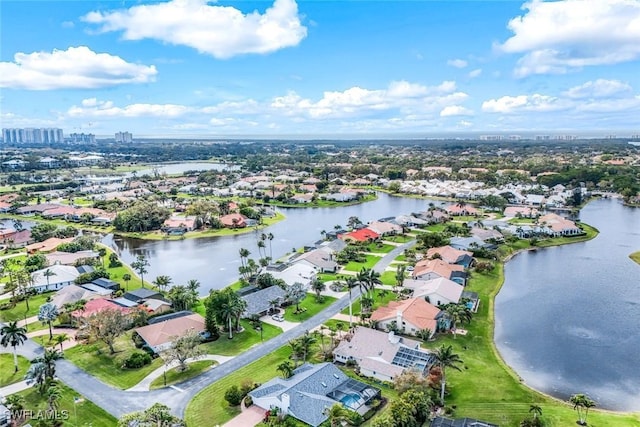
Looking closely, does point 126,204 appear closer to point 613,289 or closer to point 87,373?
point 87,373

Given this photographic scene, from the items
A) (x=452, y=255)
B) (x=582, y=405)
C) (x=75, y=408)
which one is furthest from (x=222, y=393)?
(x=452, y=255)

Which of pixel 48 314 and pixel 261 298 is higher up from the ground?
pixel 48 314

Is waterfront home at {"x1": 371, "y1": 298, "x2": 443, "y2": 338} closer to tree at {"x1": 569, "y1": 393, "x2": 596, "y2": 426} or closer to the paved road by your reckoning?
the paved road

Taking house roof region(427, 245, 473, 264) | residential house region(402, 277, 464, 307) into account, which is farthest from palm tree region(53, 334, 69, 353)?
house roof region(427, 245, 473, 264)

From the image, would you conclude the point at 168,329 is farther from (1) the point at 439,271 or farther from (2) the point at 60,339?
(1) the point at 439,271

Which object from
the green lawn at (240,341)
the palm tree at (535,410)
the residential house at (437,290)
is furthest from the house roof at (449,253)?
the palm tree at (535,410)

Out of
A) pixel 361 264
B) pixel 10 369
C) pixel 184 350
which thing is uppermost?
pixel 184 350
